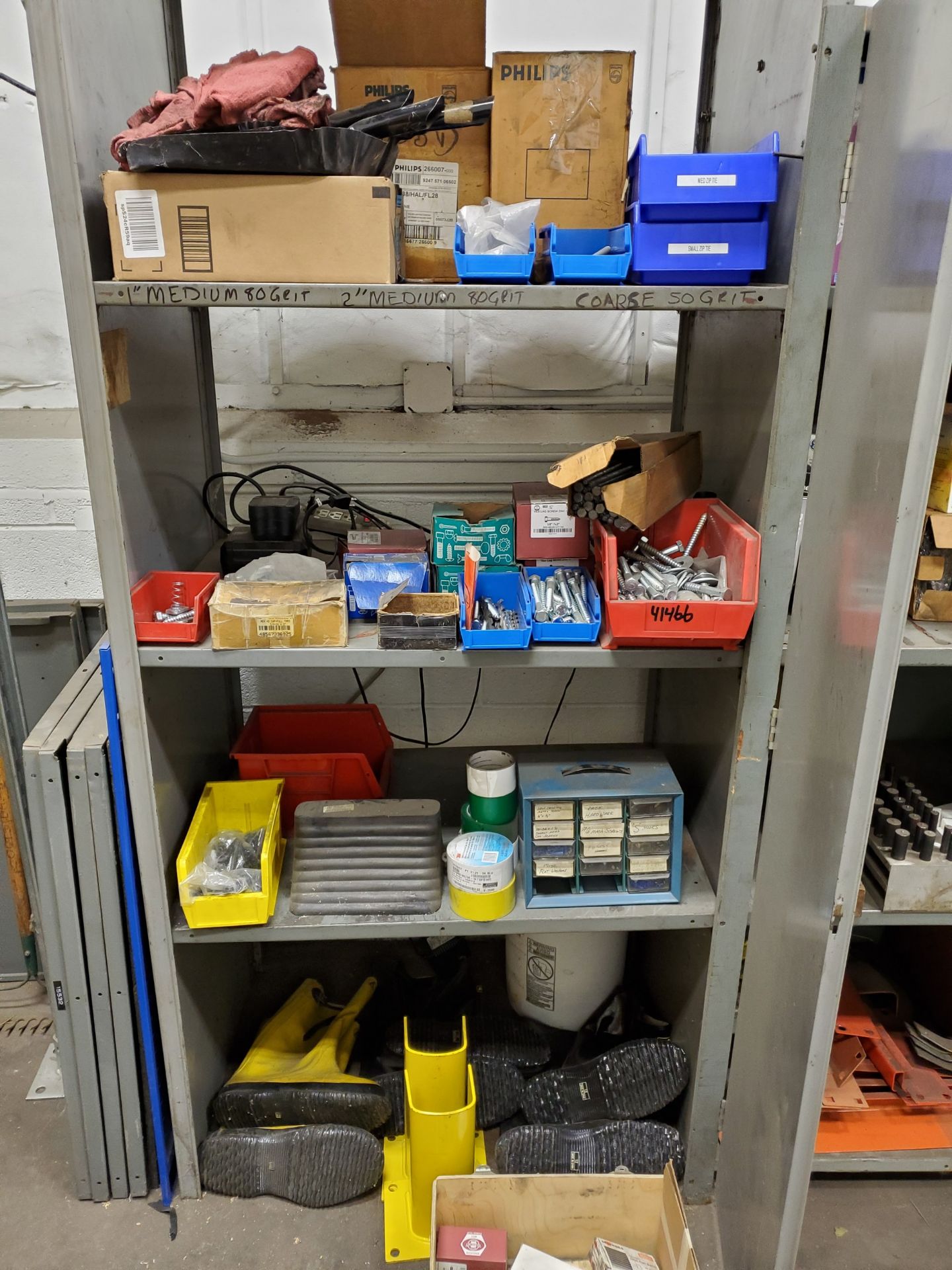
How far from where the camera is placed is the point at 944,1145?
5.21 feet

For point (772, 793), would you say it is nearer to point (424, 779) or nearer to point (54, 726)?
point (424, 779)

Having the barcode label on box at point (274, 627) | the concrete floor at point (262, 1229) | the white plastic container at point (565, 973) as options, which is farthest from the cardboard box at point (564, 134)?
the concrete floor at point (262, 1229)

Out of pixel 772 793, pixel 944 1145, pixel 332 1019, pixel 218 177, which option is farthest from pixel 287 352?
pixel 944 1145

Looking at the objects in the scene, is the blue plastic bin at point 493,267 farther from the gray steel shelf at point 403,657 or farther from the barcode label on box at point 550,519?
the gray steel shelf at point 403,657

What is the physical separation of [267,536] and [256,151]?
2.09ft

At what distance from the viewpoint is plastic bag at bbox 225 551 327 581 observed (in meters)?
1.45

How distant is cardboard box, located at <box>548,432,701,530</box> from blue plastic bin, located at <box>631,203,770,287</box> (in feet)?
0.78

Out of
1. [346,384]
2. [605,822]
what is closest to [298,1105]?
[605,822]

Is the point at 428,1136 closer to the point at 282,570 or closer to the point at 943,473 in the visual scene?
the point at 282,570

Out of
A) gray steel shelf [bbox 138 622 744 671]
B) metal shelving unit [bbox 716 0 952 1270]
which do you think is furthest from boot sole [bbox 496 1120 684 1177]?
gray steel shelf [bbox 138 622 744 671]

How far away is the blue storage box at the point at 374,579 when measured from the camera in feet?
4.67

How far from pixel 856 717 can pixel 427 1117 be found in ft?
3.21

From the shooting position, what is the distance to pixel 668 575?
1.38m

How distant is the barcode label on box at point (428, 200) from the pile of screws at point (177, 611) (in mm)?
638
